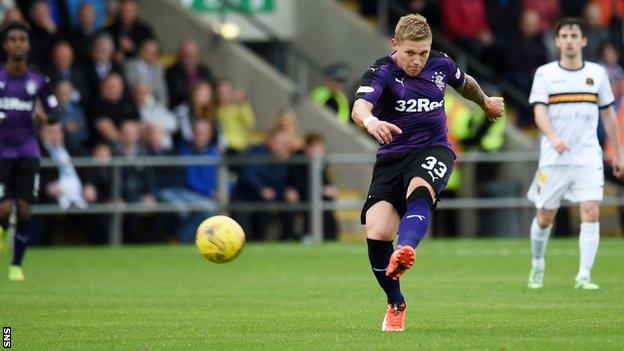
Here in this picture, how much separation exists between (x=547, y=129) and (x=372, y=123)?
4.95 meters

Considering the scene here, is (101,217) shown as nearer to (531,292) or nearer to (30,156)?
(30,156)

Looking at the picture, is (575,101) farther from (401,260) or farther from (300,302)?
(401,260)

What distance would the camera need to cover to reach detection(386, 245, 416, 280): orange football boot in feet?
31.2

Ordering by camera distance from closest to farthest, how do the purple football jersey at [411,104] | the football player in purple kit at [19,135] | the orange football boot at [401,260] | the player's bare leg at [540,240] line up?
the orange football boot at [401,260] → the purple football jersey at [411,104] → the player's bare leg at [540,240] → the football player in purple kit at [19,135]

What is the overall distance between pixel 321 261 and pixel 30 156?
463cm

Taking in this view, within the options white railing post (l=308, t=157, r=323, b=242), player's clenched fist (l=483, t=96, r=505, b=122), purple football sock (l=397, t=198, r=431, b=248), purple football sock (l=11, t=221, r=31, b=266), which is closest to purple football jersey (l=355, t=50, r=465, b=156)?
player's clenched fist (l=483, t=96, r=505, b=122)

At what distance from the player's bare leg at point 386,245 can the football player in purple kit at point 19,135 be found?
6460mm

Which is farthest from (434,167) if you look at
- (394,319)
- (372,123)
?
(394,319)

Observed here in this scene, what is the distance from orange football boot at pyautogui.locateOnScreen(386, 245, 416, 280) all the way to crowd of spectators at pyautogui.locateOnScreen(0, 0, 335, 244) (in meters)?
13.2

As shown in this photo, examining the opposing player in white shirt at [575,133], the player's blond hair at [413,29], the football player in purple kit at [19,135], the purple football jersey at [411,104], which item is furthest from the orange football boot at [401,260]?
the football player in purple kit at [19,135]

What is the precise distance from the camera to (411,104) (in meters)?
10.6

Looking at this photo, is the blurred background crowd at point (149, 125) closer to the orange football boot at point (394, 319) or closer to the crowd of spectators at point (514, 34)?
the crowd of spectators at point (514, 34)

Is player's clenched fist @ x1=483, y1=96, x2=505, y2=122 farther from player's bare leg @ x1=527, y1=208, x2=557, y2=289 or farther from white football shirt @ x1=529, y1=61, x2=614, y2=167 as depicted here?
player's bare leg @ x1=527, y1=208, x2=557, y2=289

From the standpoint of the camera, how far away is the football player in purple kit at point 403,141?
33.8 ft
